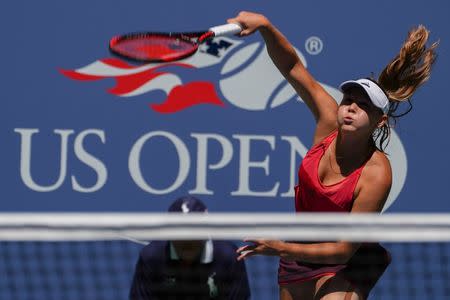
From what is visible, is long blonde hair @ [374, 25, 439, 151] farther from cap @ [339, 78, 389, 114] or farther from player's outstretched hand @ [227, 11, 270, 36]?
player's outstretched hand @ [227, 11, 270, 36]

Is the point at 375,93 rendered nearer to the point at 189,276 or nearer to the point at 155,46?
the point at 155,46

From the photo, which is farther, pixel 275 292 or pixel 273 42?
pixel 275 292

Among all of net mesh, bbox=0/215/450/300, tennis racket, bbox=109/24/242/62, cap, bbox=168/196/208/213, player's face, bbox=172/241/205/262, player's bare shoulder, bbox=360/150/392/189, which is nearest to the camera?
player's bare shoulder, bbox=360/150/392/189

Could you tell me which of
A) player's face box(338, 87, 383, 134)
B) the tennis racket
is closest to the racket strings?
the tennis racket

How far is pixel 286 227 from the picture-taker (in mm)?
3699

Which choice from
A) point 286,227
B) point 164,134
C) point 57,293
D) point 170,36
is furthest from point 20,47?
point 286,227

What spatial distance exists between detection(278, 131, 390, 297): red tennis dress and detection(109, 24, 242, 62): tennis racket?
531 mm

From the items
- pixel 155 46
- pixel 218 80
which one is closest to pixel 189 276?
pixel 155 46

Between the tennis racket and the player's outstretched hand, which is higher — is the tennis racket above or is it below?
below

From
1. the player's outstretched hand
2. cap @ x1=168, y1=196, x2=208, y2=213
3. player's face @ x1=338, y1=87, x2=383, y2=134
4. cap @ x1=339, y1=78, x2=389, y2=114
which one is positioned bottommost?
cap @ x1=168, y1=196, x2=208, y2=213

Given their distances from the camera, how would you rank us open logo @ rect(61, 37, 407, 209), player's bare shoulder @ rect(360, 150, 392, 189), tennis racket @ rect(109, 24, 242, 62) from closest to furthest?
player's bare shoulder @ rect(360, 150, 392, 189), tennis racket @ rect(109, 24, 242, 62), us open logo @ rect(61, 37, 407, 209)

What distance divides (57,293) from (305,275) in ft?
4.40

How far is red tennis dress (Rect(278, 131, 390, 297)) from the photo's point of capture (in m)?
3.93

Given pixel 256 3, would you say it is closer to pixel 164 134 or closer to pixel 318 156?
pixel 164 134
